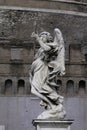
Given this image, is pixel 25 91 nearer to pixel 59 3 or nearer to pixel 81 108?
pixel 81 108

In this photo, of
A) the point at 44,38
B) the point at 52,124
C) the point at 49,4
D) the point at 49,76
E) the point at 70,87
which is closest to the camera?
the point at 52,124

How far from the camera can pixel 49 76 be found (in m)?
7.30

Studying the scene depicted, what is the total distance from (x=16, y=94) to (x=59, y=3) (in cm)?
655

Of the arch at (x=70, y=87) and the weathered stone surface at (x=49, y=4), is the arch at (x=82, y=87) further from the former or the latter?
the weathered stone surface at (x=49, y=4)

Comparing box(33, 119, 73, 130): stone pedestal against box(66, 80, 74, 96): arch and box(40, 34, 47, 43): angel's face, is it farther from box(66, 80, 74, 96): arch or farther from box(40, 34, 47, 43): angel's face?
box(66, 80, 74, 96): arch

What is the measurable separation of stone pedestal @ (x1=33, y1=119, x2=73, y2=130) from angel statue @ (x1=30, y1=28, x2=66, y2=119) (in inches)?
5.2

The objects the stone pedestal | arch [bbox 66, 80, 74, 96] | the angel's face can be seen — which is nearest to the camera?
the stone pedestal

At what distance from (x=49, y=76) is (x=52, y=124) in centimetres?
70

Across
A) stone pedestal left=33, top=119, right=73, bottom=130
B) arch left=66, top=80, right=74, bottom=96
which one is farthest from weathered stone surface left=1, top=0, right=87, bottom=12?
stone pedestal left=33, top=119, right=73, bottom=130

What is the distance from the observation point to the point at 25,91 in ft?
72.2

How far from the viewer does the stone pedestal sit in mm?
6930

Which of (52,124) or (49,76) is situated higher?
Answer: (49,76)

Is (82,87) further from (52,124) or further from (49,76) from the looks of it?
(52,124)

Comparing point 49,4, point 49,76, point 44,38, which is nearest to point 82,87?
point 49,4
